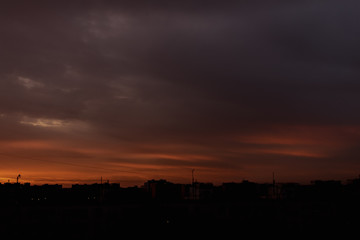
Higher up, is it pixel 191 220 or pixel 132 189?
pixel 132 189

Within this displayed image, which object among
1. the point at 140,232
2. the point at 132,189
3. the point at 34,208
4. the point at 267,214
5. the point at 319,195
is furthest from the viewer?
the point at 132,189

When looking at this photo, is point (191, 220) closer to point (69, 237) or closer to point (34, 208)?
point (69, 237)

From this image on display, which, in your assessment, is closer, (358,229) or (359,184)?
(358,229)

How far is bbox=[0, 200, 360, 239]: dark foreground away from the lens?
2650 inches

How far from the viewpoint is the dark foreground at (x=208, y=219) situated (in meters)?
67.3

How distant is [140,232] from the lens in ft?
236

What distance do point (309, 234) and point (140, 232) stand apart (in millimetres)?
32932

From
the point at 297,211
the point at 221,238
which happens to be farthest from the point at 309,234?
the point at 221,238

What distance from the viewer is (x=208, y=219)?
7544 cm

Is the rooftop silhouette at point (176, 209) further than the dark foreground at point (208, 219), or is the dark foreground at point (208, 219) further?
the dark foreground at point (208, 219)

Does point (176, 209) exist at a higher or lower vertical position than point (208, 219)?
higher

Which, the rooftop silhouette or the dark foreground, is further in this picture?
the dark foreground

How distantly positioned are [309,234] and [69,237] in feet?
148

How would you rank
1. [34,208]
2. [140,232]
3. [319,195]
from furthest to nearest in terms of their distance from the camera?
[319,195] → [140,232] → [34,208]
